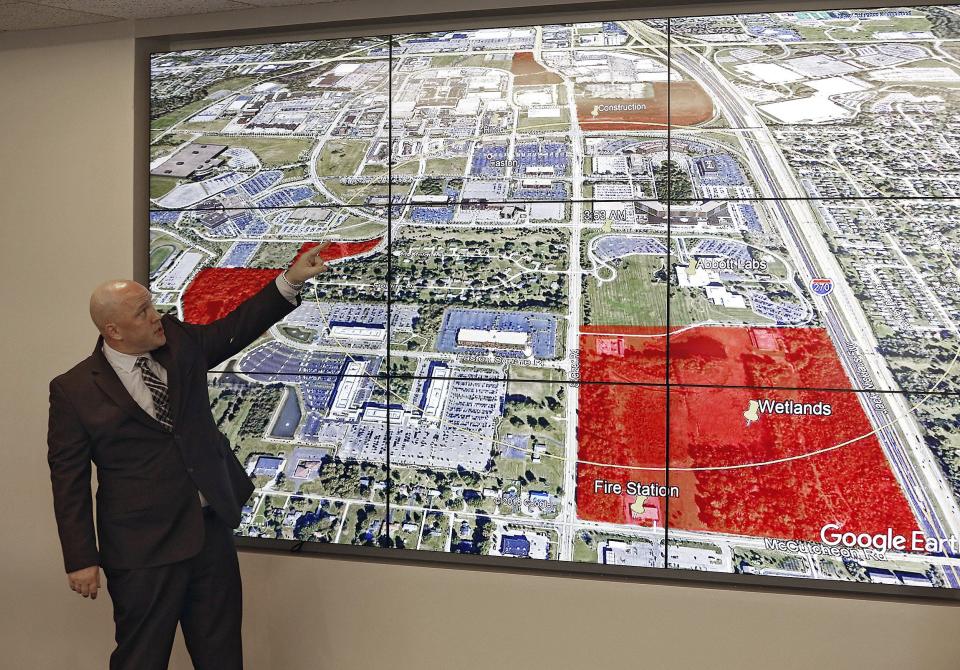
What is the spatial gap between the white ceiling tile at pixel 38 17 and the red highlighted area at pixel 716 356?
247 cm

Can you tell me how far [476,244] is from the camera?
105 inches

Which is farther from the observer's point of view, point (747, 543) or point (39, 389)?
point (39, 389)

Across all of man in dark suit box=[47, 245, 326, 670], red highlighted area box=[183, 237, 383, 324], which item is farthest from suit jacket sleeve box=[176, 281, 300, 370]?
red highlighted area box=[183, 237, 383, 324]

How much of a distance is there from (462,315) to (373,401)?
19.7 inches

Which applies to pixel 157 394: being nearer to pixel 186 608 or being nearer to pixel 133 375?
pixel 133 375

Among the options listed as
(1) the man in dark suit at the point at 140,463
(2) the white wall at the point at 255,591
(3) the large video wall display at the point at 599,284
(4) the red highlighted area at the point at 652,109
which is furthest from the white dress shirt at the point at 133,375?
(4) the red highlighted area at the point at 652,109

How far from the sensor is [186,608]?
2.20 metres

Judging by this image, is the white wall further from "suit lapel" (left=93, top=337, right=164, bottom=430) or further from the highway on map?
"suit lapel" (left=93, top=337, right=164, bottom=430)

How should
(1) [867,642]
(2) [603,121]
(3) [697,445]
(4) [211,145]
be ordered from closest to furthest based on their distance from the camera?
(1) [867,642], (3) [697,445], (2) [603,121], (4) [211,145]

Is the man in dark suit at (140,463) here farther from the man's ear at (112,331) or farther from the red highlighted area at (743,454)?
the red highlighted area at (743,454)

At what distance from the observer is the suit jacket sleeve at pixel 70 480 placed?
1986 mm

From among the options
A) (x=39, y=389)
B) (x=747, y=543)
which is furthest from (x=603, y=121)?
(x=39, y=389)

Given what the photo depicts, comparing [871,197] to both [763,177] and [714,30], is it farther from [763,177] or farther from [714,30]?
[714,30]

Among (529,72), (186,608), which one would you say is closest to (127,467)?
(186,608)
